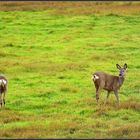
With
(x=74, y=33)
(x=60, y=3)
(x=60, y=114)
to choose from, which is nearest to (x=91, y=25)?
(x=74, y=33)

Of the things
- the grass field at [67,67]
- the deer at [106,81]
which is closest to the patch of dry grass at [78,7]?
the grass field at [67,67]

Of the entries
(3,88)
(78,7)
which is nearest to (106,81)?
(3,88)

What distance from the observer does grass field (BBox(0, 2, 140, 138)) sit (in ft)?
56.5

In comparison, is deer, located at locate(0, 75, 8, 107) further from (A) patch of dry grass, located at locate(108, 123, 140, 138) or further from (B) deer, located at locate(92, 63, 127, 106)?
(A) patch of dry grass, located at locate(108, 123, 140, 138)

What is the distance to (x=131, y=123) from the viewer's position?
1756cm

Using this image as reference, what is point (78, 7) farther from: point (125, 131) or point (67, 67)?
point (125, 131)

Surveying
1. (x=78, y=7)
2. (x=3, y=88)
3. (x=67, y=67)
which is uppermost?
(x=78, y=7)

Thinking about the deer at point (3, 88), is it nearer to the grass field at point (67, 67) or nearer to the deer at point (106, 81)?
the grass field at point (67, 67)

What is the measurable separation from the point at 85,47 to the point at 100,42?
1911mm

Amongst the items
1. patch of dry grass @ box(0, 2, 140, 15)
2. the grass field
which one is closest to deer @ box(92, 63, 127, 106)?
the grass field

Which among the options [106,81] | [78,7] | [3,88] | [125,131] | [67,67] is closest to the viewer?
[125,131]

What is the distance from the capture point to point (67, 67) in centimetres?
2861

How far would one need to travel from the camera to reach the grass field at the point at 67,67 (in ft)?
56.5

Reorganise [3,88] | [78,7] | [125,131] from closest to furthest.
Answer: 1. [125,131]
2. [3,88]
3. [78,7]
